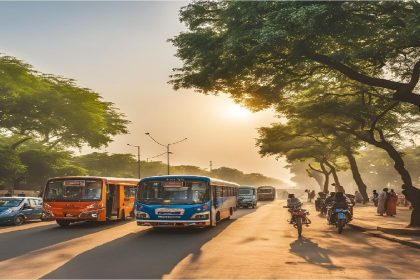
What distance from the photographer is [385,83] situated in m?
19.1

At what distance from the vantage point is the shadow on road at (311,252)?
11.8 m

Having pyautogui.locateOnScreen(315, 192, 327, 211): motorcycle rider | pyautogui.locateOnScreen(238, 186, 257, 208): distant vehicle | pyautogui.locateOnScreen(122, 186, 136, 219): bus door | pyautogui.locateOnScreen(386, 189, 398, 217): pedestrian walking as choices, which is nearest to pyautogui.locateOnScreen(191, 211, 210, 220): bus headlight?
pyautogui.locateOnScreen(122, 186, 136, 219): bus door

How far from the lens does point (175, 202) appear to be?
19.4 metres

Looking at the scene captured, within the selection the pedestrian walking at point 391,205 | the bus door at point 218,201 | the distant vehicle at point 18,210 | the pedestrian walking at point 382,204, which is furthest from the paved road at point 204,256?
the pedestrian walking at point 382,204

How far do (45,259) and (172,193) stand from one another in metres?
7.87

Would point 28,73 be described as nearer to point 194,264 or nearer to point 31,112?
point 31,112

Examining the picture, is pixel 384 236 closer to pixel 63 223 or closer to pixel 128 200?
pixel 63 223

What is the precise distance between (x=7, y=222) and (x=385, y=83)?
61.6ft

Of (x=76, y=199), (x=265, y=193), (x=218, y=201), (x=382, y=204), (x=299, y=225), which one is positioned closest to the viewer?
(x=299, y=225)

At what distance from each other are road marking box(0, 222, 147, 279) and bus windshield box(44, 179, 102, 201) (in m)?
5.51

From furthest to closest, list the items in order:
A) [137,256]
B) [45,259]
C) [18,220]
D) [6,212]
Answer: [18,220], [6,212], [137,256], [45,259]

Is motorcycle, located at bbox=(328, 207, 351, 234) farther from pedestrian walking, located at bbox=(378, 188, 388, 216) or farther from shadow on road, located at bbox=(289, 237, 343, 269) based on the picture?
pedestrian walking, located at bbox=(378, 188, 388, 216)

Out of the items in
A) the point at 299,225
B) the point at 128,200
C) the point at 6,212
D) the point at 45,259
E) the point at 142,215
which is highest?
the point at 128,200

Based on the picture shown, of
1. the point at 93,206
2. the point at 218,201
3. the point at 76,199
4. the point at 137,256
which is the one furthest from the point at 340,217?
the point at 76,199
